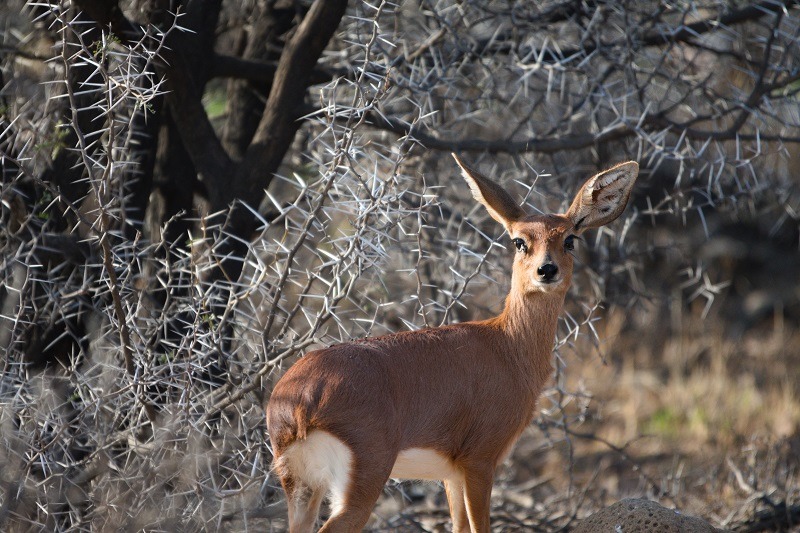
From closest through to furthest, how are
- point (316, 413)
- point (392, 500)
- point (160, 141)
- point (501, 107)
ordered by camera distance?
point (316, 413) → point (160, 141) → point (392, 500) → point (501, 107)

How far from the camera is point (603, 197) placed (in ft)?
16.3

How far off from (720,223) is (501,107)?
5843 millimetres

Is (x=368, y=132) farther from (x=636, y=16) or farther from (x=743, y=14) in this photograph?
(x=743, y=14)

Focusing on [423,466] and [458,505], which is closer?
[423,466]

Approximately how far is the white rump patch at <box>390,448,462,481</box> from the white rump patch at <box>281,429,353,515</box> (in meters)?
0.38

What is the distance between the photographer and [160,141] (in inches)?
253

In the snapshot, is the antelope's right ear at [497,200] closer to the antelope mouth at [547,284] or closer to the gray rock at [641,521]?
the antelope mouth at [547,284]

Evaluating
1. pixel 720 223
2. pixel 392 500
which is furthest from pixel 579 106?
pixel 720 223

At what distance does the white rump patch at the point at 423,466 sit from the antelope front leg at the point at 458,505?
6.0 inches

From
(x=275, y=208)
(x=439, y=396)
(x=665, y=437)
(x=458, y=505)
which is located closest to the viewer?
(x=439, y=396)

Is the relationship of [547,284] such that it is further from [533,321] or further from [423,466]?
[423,466]

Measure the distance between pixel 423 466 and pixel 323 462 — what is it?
2.12 feet

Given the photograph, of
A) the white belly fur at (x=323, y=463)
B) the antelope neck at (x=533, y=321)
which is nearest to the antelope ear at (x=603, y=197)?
the antelope neck at (x=533, y=321)

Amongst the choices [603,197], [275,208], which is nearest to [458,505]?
[603,197]
